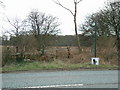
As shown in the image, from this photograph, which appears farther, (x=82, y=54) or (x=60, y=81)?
(x=82, y=54)

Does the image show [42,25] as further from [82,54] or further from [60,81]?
[60,81]

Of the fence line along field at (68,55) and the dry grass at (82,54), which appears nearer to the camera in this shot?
the fence line along field at (68,55)

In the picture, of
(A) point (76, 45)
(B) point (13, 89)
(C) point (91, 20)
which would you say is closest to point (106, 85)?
(B) point (13, 89)

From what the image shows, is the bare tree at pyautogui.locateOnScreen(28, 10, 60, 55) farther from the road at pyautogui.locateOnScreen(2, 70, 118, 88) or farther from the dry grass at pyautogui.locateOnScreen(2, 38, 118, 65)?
the road at pyautogui.locateOnScreen(2, 70, 118, 88)

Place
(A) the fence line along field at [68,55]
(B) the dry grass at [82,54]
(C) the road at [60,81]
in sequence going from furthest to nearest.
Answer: (B) the dry grass at [82,54] < (A) the fence line along field at [68,55] < (C) the road at [60,81]

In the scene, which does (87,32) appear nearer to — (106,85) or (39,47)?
(39,47)

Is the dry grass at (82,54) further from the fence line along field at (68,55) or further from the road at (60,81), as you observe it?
the road at (60,81)

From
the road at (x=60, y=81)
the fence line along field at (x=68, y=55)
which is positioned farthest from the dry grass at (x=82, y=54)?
the road at (x=60, y=81)

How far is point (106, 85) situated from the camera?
26.3 feet

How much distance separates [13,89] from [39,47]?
1528 centimetres

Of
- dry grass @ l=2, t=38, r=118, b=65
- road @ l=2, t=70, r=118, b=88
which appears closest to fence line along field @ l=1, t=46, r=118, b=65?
dry grass @ l=2, t=38, r=118, b=65

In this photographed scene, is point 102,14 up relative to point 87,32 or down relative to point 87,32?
up

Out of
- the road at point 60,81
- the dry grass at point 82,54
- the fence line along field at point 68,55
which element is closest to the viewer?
the road at point 60,81

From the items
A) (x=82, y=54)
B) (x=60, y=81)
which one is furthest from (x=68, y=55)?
(x=60, y=81)
